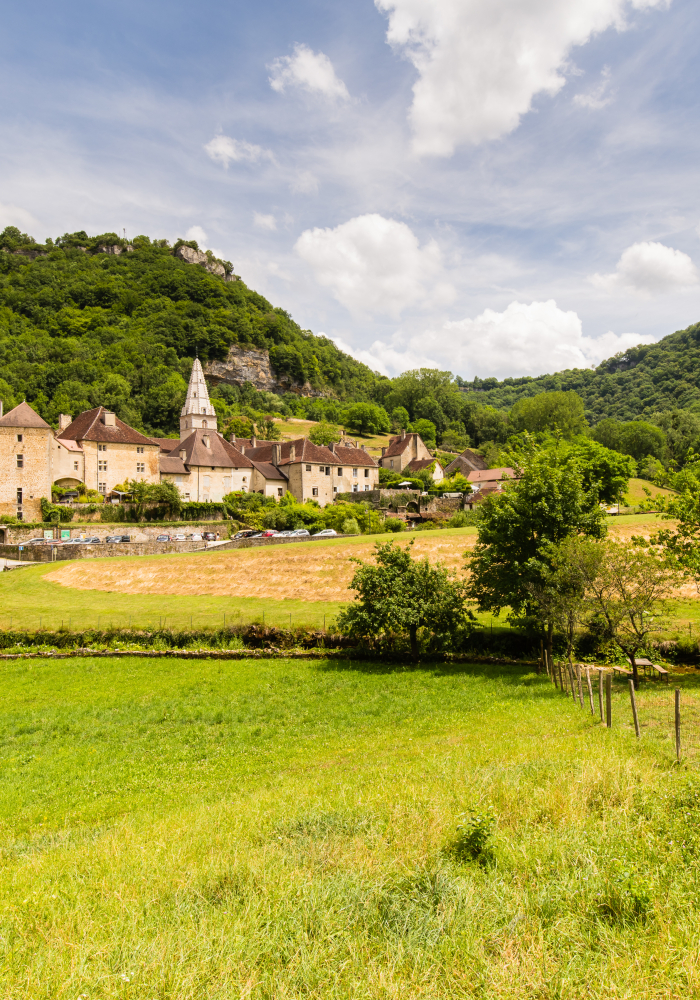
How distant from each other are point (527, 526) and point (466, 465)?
3317 inches

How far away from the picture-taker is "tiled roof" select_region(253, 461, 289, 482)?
279ft

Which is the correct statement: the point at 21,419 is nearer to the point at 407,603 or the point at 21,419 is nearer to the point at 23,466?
the point at 23,466

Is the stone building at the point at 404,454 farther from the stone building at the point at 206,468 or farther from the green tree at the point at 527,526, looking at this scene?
the green tree at the point at 527,526

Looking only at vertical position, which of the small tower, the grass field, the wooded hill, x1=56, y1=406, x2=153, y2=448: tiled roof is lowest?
the grass field

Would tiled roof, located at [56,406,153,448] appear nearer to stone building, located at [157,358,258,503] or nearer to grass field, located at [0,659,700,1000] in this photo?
stone building, located at [157,358,258,503]

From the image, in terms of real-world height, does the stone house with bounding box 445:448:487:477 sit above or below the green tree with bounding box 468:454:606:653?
above

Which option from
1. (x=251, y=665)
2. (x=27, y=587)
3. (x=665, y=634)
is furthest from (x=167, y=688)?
(x=27, y=587)

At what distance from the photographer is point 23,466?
6656cm

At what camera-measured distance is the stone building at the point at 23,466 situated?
65.8 m

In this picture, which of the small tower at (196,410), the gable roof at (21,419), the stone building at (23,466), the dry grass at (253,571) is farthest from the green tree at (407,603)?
the small tower at (196,410)

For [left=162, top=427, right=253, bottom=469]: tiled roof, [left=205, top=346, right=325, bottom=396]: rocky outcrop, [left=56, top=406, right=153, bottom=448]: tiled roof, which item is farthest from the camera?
[left=205, top=346, right=325, bottom=396]: rocky outcrop

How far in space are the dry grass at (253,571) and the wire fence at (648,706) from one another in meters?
18.3

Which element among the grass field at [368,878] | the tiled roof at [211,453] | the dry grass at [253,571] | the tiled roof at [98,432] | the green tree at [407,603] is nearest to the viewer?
the grass field at [368,878]

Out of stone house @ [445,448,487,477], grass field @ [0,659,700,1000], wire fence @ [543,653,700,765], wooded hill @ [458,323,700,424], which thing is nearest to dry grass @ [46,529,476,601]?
wire fence @ [543,653,700,765]
